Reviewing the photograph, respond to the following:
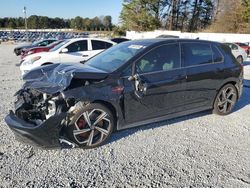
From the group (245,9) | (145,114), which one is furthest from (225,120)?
(245,9)

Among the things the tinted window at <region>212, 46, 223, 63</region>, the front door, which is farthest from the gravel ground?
the tinted window at <region>212, 46, 223, 63</region>

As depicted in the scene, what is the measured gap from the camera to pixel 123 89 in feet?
13.5

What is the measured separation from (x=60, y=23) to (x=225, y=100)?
106 meters

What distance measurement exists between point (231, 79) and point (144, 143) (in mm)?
2650

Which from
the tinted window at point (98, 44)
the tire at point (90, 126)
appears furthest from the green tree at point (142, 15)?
the tire at point (90, 126)

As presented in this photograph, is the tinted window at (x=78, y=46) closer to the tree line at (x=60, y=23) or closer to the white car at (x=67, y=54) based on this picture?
the white car at (x=67, y=54)

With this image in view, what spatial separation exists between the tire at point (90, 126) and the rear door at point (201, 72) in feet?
5.60

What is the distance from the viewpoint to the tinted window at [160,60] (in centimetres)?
439

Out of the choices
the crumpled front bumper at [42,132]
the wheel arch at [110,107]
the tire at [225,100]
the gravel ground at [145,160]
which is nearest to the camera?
the gravel ground at [145,160]

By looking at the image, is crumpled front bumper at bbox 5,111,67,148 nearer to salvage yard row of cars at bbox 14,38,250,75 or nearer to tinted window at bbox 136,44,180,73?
tinted window at bbox 136,44,180,73

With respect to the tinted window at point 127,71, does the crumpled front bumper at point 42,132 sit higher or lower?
lower

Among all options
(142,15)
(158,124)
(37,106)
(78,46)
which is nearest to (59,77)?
(37,106)

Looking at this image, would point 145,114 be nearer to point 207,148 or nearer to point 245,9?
point 207,148

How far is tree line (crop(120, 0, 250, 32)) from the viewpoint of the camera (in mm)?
40000
